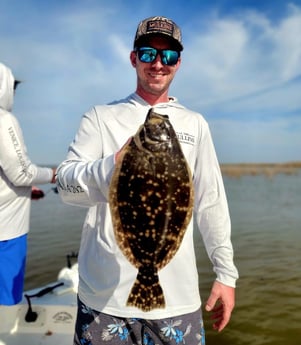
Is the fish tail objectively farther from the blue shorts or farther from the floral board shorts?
the blue shorts

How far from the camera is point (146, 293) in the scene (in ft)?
6.82

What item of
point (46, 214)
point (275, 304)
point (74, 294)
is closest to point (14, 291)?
point (74, 294)

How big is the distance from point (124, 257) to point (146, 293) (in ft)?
1.52

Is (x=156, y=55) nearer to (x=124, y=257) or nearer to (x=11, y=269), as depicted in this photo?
(x=124, y=257)

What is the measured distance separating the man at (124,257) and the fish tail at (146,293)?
0.42 metres

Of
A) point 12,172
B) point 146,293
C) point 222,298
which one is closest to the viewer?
point 146,293

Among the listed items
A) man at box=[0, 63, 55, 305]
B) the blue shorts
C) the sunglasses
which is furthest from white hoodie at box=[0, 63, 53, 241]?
the sunglasses

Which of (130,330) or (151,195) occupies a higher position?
(151,195)

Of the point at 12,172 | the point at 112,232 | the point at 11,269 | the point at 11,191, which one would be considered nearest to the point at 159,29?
the point at 112,232

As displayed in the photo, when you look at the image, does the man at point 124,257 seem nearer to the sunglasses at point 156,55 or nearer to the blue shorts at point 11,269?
the sunglasses at point 156,55

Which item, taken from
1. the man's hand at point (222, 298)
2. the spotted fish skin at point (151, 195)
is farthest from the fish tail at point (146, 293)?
the man's hand at point (222, 298)

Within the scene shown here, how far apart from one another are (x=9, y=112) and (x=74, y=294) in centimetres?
287

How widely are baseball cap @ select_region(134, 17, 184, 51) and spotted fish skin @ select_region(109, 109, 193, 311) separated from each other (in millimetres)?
910

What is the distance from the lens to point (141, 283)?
205 centimetres
